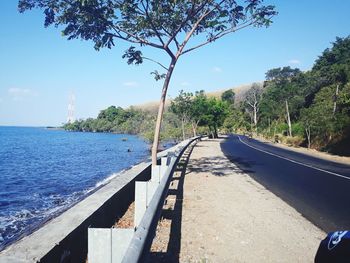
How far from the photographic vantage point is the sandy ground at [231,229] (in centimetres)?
526

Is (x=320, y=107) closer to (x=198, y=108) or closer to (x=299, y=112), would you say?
(x=198, y=108)

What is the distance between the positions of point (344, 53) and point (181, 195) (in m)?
70.5

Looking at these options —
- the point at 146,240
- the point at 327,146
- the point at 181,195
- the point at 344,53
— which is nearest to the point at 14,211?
the point at 181,195

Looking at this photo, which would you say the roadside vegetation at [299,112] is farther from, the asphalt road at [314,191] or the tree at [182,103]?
the asphalt road at [314,191]

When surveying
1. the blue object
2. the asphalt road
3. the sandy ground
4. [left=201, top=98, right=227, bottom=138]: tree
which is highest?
[left=201, top=98, right=227, bottom=138]: tree

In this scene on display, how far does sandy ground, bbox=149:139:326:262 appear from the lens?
526cm

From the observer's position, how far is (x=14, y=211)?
1334cm

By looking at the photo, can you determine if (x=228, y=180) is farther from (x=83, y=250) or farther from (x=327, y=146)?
(x=327, y=146)

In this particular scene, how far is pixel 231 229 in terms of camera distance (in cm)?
654

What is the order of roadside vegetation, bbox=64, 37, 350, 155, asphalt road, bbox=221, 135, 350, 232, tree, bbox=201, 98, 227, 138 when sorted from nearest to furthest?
asphalt road, bbox=221, 135, 350, 232, roadside vegetation, bbox=64, 37, 350, 155, tree, bbox=201, 98, 227, 138

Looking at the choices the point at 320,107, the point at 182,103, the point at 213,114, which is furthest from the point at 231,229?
the point at 213,114

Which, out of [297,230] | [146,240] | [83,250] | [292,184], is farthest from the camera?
[292,184]

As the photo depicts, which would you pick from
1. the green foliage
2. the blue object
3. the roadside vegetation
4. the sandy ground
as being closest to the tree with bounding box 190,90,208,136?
the roadside vegetation

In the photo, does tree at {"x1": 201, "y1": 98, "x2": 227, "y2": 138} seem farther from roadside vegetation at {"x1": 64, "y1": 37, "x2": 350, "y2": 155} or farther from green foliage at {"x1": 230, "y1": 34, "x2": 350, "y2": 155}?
green foliage at {"x1": 230, "y1": 34, "x2": 350, "y2": 155}
